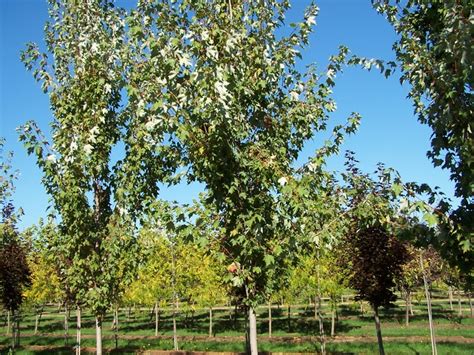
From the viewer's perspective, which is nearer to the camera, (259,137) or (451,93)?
(451,93)

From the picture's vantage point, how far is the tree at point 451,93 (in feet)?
16.3

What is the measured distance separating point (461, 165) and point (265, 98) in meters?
3.10

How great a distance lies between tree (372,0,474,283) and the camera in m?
4.97

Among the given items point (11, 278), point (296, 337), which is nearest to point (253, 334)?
point (296, 337)

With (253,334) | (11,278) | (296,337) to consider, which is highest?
(11,278)

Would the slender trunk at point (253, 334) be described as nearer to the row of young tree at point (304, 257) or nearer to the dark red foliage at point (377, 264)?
the row of young tree at point (304, 257)

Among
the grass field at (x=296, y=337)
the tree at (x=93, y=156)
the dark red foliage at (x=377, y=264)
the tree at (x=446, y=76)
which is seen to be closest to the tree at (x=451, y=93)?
the tree at (x=446, y=76)

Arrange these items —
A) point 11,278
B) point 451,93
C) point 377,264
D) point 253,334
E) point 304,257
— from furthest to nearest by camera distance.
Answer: point 11,278 → point 377,264 → point 304,257 → point 253,334 → point 451,93

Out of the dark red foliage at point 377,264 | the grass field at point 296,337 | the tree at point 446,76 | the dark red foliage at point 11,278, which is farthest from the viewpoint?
the dark red foliage at point 11,278

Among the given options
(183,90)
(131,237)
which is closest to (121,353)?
(131,237)

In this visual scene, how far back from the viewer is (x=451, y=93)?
17.0ft

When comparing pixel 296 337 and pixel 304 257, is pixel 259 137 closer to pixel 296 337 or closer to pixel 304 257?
pixel 304 257

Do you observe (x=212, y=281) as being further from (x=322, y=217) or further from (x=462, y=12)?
(x=462, y=12)

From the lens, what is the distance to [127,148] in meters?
10.5
